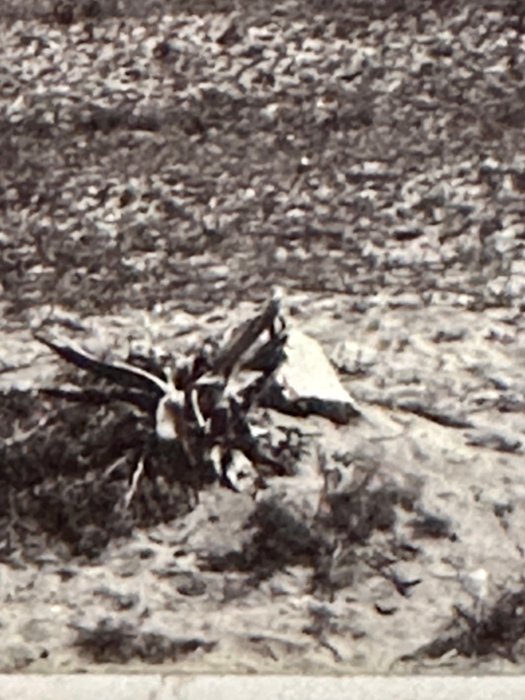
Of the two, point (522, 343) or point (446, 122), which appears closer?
point (522, 343)

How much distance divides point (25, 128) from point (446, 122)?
0.46m

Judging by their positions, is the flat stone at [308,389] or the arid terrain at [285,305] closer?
the arid terrain at [285,305]

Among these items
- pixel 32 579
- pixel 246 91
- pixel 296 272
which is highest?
pixel 246 91

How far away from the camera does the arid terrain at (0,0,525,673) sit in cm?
155

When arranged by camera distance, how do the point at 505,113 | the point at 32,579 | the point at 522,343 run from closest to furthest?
the point at 32,579, the point at 522,343, the point at 505,113

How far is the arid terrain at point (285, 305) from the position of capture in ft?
5.08

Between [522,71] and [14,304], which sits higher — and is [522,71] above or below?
above

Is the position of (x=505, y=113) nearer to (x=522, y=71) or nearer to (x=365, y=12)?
(x=522, y=71)

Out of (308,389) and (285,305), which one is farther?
(285,305)

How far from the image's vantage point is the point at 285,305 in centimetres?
181

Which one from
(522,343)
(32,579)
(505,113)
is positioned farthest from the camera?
(505,113)

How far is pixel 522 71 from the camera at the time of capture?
6.40 feet

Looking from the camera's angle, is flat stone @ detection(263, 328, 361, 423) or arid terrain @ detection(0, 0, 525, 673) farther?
flat stone @ detection(263, 328, 361, 423)

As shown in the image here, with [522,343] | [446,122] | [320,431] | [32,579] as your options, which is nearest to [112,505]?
[32,579]
